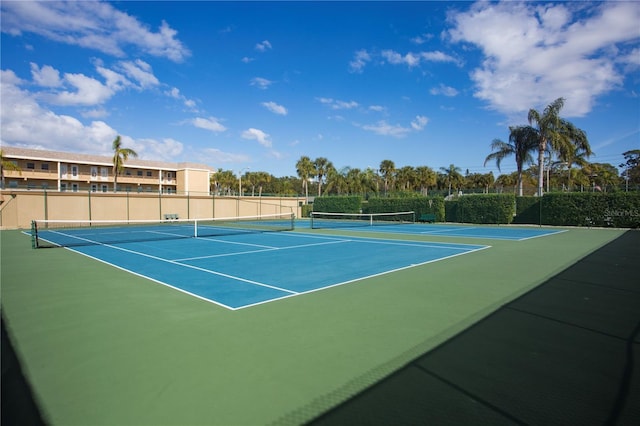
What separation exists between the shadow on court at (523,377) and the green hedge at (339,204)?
128 ft

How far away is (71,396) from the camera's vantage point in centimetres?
357

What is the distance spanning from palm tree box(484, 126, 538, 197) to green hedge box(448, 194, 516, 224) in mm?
5907

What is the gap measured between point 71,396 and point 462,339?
4.51 meters

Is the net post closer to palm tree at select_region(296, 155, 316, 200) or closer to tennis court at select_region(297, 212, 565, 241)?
tennis court at select_region(297, 212, 565, 241)

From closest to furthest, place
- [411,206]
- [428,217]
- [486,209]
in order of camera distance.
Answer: [486,209] < [428,217] < [411,206]

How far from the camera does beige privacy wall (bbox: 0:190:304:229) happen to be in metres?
30.3

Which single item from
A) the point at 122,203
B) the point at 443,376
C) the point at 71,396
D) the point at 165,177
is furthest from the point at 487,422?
the point at 165,177

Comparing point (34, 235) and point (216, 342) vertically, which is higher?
point (34, 235)

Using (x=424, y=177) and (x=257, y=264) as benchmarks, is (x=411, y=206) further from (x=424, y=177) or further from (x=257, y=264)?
(x=424, y=177)

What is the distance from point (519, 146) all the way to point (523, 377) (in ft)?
135

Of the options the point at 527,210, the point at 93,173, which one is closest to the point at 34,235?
the point at 527,210

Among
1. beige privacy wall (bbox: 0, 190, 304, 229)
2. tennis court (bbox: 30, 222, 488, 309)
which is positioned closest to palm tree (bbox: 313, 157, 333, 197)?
beige privacy wall (bbox: 0, 190, 304, 229)

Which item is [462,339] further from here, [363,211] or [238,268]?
[363,211]

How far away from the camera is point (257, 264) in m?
11.4
